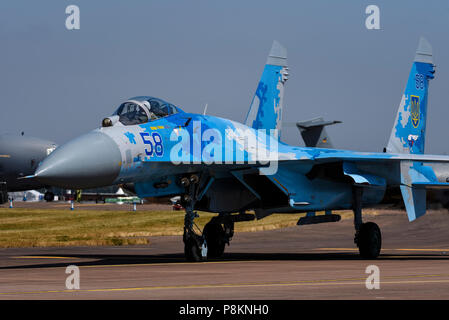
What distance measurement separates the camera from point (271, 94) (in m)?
22.8

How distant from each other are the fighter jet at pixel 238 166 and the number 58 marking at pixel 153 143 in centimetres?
2

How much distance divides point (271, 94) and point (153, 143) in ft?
25.3

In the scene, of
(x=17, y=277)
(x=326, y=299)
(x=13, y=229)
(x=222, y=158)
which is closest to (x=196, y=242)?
(x=222, y=158)

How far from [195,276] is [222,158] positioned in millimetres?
4619

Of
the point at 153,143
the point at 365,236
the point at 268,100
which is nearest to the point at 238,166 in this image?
the point at 153,143

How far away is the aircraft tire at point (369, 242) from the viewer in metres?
19.5

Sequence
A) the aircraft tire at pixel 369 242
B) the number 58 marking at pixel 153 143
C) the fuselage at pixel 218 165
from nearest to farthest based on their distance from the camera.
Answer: the fuselage at pixel 218 165 → the number 58 marking at pixel 153 143 → the aircraft tire at pixel 369 242

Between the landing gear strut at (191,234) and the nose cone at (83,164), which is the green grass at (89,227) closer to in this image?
the landing gear strut at (191,234)

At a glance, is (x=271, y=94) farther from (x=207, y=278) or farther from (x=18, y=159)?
(x=18, y=159)

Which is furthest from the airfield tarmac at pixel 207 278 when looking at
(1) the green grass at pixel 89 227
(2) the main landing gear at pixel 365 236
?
(1) the green grass at pixel 89 227

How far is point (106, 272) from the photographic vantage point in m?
14.0

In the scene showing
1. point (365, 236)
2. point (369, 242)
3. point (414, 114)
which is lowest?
point (369, 242)

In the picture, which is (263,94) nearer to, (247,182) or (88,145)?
(247,182)
